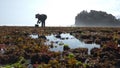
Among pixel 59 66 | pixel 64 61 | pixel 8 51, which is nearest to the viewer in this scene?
pixel 59 66

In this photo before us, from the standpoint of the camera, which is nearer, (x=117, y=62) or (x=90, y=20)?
(x=117, y=62)

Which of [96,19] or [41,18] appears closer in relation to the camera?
[41,18]

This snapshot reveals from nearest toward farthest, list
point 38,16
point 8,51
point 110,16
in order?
point 8,51 → point 38,16 → point 110,16

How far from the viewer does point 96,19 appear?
181375 millimetres

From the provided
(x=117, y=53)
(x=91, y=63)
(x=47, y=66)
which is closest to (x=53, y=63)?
(x=47, y=66)

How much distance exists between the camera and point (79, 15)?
198 metres

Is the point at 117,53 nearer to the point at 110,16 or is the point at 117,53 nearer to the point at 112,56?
the point at 112,56

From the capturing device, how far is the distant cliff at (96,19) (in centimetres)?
17462

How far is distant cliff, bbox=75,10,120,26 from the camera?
17462 cm

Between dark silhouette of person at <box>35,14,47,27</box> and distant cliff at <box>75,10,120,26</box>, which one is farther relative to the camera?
distant cliff at <box>75,10,120,26</box>

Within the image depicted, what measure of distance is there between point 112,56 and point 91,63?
8.57 feet

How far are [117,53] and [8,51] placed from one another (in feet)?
24.6

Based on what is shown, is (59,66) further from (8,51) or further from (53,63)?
(8,51)

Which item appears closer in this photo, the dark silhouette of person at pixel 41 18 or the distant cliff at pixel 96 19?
the dark silhouette of person at pixel 41 18
